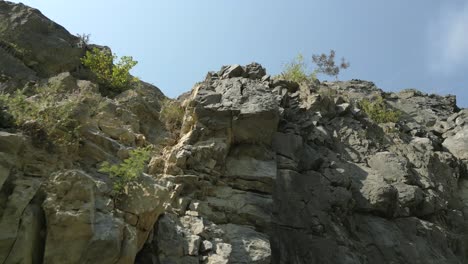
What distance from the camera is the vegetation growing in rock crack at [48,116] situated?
677cm

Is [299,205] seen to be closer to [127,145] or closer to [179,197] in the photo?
[179,197]

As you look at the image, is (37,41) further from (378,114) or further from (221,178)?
(378,114)

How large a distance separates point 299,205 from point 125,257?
16.1 ft

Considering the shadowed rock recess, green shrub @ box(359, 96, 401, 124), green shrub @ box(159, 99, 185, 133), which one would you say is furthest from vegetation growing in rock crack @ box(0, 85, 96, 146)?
green shrub @ box(359, 96, 401, 124)

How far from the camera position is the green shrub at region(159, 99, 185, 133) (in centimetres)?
1103

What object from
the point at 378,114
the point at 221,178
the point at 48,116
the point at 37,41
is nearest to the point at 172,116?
the point at 221,178

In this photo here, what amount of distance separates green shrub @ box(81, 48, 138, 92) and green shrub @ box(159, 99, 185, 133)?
6.85 feet

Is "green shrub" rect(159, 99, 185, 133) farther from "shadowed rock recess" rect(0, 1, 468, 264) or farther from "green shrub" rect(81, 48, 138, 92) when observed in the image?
"green shrub" rect(81, 48, 138, 92)

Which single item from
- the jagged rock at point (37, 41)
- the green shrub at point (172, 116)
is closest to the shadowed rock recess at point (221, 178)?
the jagged rock at point (37, 41)

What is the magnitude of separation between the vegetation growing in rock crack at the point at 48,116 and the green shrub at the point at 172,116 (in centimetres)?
328

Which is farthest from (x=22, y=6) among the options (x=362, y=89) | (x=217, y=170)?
(x=362, y=89)

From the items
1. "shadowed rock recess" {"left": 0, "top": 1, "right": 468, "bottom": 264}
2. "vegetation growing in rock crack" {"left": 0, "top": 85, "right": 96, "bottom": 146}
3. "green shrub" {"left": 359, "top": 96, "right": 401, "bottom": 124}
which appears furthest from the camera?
"green shrub" {"left": 359, "top": 96, "right": 401, "bottom": 124}

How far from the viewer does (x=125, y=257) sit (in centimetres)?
597

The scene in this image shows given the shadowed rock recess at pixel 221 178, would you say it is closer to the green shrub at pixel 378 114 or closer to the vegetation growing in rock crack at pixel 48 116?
the vegetation growing in rock crack at pixel 48 116
